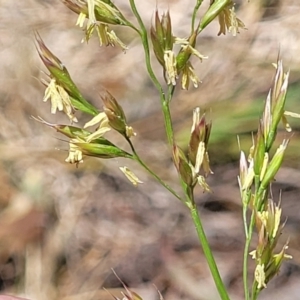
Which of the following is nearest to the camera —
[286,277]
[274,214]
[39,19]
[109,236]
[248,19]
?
[274,214]

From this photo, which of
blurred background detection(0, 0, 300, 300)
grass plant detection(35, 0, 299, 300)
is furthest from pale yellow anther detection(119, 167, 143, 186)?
blurred background detection(0, 0, 300, 300)

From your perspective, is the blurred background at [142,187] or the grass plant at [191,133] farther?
the blurred background at [142,187]

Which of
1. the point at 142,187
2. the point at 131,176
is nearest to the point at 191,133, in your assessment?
the point at 131,176

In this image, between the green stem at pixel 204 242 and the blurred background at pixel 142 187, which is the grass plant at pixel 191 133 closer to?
the green stem at pixel 204 242

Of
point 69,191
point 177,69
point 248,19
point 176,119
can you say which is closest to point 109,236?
point 69,191

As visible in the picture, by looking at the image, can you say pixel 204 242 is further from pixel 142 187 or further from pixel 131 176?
pixel 142 187

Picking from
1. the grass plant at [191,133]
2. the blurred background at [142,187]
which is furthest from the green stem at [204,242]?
the blurred background at [142,187]

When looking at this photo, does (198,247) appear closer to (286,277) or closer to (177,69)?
(286,277)

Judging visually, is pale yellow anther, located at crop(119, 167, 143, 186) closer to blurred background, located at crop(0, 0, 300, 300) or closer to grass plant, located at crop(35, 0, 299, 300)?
grass plant, located at crop(35, 0, 299, 300)

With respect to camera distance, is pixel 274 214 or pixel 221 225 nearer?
pixel 274 214
